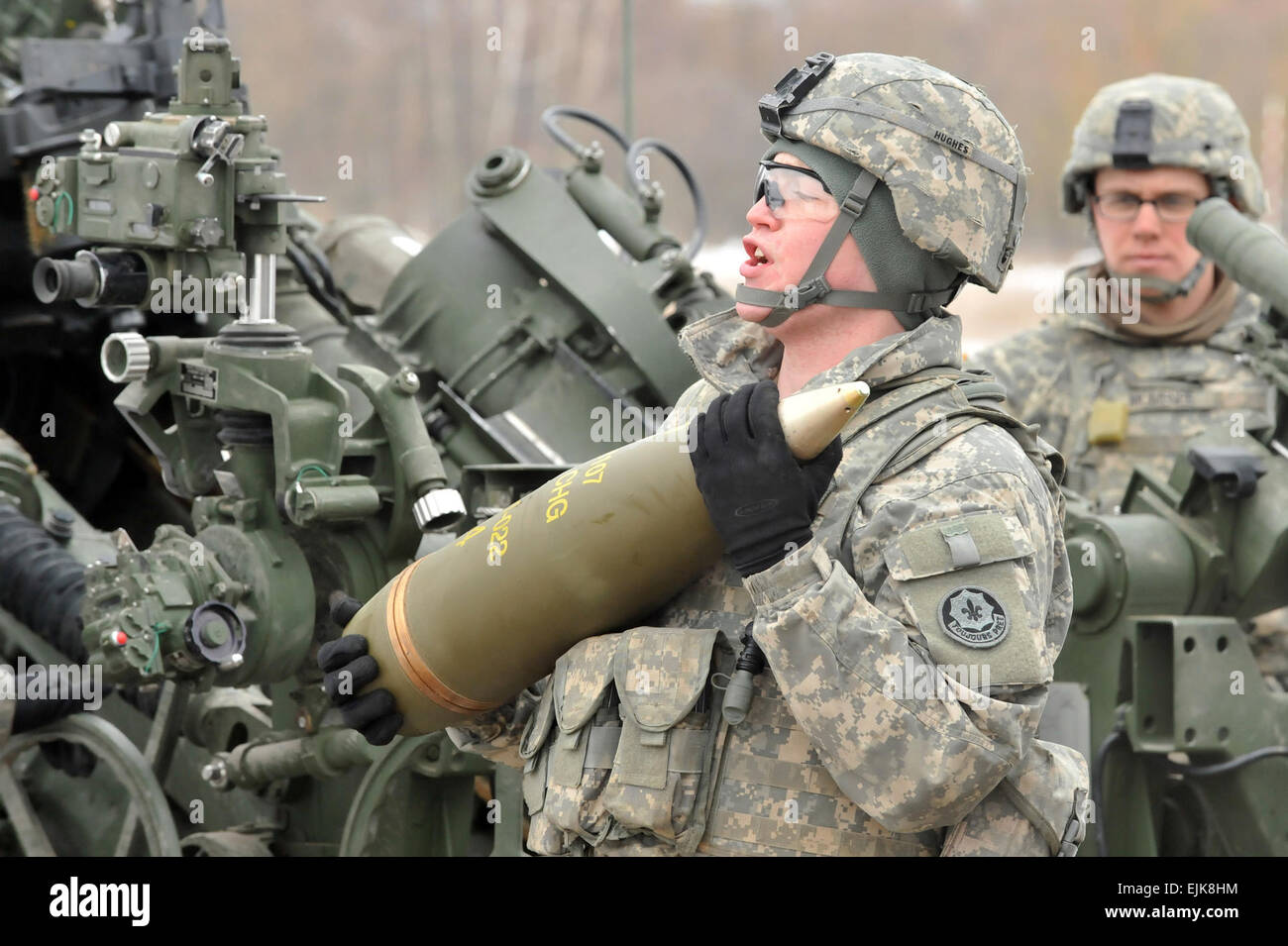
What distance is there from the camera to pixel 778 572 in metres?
3.09

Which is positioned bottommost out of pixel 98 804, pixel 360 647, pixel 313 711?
pixel 98 804

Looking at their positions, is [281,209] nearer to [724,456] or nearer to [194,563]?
[194,563]

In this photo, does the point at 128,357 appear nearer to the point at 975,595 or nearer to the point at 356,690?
the point at 356,690

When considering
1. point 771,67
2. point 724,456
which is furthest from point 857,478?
point 771,67

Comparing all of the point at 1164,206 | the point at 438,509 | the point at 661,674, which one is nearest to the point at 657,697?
the point at 661,674

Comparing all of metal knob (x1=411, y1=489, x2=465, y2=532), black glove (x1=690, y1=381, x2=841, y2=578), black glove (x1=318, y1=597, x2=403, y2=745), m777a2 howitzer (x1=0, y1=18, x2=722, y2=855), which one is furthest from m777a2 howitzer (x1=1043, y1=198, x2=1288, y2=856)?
black glove (x1=690, y1=381, x2=841, y2=578)

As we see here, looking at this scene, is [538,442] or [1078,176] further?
[1078,176]

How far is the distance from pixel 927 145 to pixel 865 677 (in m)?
0.96

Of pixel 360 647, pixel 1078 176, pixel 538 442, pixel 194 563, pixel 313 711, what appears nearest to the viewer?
pixel 360 647

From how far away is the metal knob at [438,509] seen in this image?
5.12m

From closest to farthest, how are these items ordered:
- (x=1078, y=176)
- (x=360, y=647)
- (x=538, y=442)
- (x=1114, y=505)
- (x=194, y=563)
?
(x=360, y=647)
(x=194, y=563)
(x=538, y=442)
(x=1114, y=505)
(x=1078, y=176)

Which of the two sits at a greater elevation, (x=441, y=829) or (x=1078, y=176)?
(x=1078, y=176)

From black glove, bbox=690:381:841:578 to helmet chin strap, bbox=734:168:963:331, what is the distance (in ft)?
1.06

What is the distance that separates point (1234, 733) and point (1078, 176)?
2.44 metres
